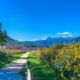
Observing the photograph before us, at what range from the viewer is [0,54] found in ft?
158

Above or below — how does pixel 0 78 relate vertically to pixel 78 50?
below

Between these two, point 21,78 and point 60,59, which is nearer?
point 60,59

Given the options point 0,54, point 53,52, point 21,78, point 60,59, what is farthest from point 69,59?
point 0,54

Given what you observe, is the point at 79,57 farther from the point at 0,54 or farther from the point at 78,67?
the point at 0,54

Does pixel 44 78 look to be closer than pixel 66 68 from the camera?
No

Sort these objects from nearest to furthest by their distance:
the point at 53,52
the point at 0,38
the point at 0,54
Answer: the point at 53,52 < the point at 0,54 < the point at 0,38

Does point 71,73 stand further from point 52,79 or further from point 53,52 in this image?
point 53,52

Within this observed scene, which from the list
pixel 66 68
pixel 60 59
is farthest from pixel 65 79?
pixel 60 59

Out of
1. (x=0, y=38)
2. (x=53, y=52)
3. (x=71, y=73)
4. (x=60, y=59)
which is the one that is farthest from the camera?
(x=0, y=38)

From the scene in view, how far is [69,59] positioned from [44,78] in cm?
479

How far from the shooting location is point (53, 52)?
1126 inches

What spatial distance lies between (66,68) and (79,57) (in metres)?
2.21

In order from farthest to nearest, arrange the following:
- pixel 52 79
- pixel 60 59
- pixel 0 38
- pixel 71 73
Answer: pixel 0 38 → pixel 52 79 → pixel 60 59 → pixel 71 73

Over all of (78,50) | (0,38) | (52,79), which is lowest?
(52,79)
